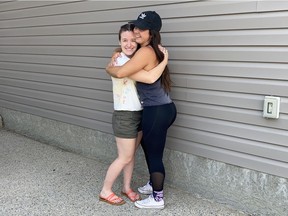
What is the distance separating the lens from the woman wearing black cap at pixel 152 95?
320 centimetres

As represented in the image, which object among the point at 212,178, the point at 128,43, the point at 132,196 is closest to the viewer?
the point at 128,43

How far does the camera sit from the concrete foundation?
317cm

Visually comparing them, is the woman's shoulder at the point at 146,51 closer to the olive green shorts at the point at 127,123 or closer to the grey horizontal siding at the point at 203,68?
the grey horizontal siding at the point at 203,68

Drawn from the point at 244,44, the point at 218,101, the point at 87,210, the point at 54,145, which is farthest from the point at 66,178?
the point at 244,44

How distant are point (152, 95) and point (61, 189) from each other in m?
1.48

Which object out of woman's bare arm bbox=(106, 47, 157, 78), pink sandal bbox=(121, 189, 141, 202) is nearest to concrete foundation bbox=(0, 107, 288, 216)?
pink sandal bbox=(121, 189, 141, 202)

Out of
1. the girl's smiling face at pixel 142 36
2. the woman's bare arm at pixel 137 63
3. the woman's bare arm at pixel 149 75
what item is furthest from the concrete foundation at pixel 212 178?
the girl's smiling face at pixel 142 36

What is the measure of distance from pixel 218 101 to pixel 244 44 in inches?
21.5

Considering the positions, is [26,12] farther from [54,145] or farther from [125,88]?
[125,88]

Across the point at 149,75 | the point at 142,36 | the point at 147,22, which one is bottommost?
the point at 149,75

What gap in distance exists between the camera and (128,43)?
10.9ft

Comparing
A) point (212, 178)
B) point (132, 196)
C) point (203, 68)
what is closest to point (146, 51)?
point (203, 68)

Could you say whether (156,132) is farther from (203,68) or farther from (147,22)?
(147,22)

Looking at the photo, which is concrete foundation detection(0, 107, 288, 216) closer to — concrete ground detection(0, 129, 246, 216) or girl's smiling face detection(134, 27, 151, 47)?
concrete ground detection(0, 129, 246, 216)
